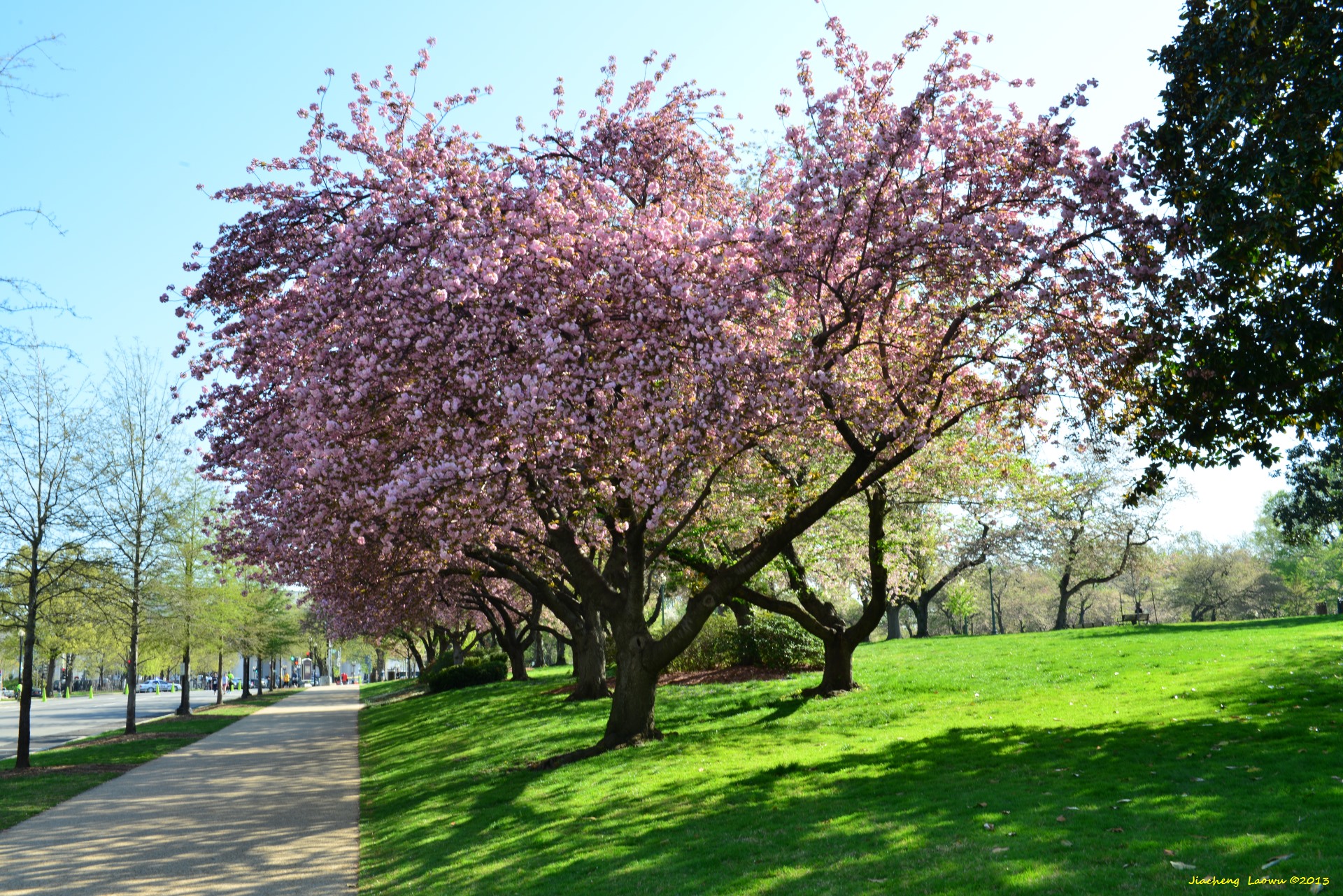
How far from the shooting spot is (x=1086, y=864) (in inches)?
249

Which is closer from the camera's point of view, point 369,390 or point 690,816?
point 690,816

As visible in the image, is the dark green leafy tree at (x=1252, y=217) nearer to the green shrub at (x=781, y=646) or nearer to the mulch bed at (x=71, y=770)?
the green shrub at (x=781, y=646)

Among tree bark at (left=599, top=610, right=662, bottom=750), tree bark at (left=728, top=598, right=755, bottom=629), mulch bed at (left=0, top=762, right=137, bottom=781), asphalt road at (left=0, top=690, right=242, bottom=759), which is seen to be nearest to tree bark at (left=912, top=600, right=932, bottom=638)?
tree bark at (left=728, top=598, right=755, bottom=629)

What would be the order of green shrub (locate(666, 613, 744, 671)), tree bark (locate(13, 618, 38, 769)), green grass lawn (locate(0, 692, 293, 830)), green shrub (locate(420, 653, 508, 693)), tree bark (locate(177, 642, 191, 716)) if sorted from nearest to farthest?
green grass lawn (locate(0, 692, 293, 830)) < tree bark (locate(13, 618, 38, 769)) < green shrub (locate(666, 613, 744, 671)) < tree bark (locate(177, 642, 191, 716)) < green shrub (locate(420, 653, 508, 693))

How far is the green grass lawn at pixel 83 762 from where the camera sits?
1437cm

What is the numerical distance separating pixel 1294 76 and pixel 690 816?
974 centimetres

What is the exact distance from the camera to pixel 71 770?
60.1 feet

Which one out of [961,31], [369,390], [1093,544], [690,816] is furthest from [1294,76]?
[1093,544]

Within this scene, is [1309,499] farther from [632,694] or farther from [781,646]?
[632,694]

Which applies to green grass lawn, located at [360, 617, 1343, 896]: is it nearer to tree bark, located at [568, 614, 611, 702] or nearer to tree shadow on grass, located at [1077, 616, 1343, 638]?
tree bark, located at [568, 614, 611, 702]

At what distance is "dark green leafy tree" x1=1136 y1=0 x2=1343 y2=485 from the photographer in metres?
8.82

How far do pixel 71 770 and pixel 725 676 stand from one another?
14427mm

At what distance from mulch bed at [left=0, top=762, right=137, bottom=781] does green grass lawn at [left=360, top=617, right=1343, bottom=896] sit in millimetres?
5205

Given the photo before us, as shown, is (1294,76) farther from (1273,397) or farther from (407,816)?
(407,816)
